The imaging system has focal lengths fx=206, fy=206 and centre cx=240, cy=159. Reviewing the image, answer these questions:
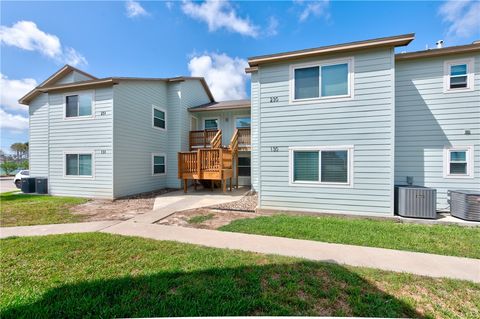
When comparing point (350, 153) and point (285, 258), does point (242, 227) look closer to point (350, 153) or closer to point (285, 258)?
point (285, 258)

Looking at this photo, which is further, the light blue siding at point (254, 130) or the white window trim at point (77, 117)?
the light blue siding at point (254, 130)

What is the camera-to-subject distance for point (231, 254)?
12.9 ft

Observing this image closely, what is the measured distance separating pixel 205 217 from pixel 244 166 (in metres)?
7.29

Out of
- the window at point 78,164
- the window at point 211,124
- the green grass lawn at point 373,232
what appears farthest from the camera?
the window at point 211,124

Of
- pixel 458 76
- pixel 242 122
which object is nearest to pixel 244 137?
pixel 242 122

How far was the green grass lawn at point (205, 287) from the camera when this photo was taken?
2432 mm

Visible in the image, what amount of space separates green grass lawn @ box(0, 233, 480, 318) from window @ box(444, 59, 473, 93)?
7106 mm

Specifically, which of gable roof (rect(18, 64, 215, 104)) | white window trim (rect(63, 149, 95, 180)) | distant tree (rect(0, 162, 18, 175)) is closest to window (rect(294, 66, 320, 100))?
gable roof (rect(18, 64, 215, 104))

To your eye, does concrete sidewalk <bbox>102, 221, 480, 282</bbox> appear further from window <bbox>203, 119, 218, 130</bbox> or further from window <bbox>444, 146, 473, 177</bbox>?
window <bbox>203, 119, 218, 130</bbox>

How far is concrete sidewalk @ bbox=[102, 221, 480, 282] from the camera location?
11.3 ft

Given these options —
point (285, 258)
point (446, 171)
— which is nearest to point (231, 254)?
point (285, 258)

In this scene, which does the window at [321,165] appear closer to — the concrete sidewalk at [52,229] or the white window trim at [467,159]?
the white window trim at [467,159]

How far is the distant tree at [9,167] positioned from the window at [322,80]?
36.6 meters

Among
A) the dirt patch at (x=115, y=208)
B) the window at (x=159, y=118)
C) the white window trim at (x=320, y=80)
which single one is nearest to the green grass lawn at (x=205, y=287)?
the dirt patch at (x=115, y=208)
